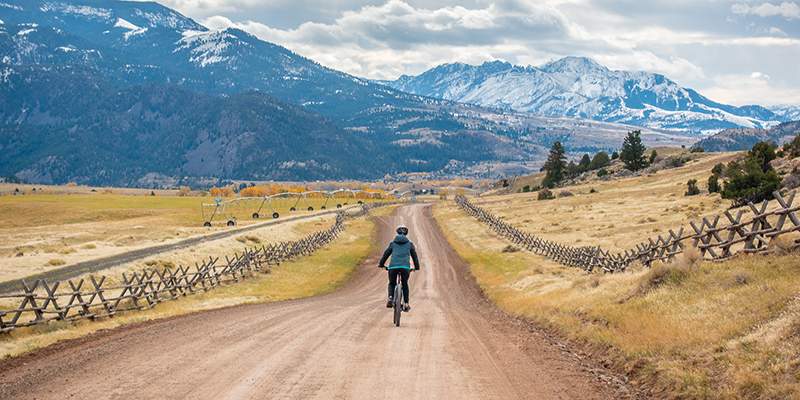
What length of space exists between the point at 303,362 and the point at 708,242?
1367cm

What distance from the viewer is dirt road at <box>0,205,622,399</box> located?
8.37 m

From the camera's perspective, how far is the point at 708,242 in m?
15.7

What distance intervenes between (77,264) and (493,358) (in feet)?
109

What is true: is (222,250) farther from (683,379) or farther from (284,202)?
(284,202)

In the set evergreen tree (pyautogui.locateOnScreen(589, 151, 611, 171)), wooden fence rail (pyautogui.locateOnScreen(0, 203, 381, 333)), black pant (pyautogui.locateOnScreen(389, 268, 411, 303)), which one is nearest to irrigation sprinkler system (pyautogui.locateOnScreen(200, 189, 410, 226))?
wooden fence rail (pyautogui.locateOnScreen(0, 203, 381, 333))

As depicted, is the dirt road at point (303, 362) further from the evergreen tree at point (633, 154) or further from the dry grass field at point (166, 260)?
the evergreen tree at point (633, 154)

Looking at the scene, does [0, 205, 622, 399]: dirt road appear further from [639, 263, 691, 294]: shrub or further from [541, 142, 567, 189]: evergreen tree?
[541, 142, 567, 189]: evergreen tree

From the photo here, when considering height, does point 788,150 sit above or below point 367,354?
above

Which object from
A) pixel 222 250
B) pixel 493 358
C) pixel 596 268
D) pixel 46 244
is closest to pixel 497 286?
pixel 596 268

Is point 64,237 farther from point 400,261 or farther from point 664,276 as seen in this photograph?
point 664,276

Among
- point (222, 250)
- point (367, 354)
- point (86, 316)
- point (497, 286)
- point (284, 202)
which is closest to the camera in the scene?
point (367, 354)

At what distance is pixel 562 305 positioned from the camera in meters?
16.5

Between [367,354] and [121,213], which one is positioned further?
[121,213]

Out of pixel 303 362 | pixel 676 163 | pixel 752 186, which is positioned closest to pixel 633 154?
pixel 676 163
